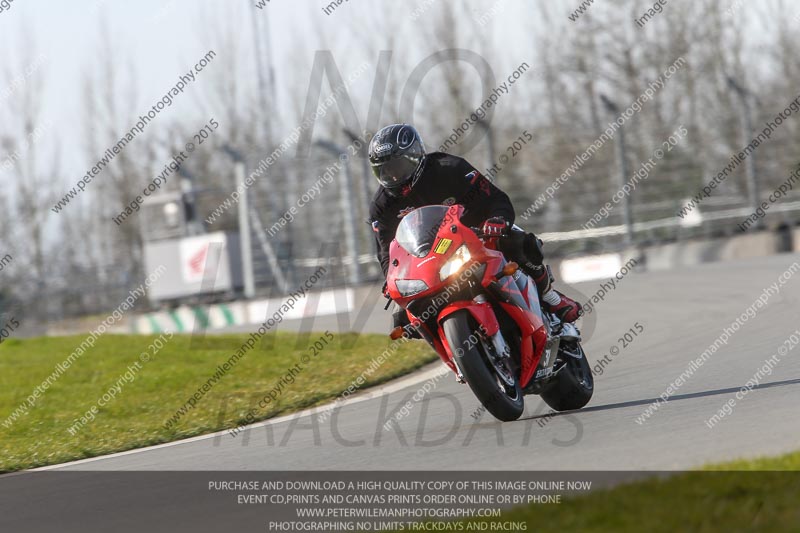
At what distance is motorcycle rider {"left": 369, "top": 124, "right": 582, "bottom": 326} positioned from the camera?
25.1 feet

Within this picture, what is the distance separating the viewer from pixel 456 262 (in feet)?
23.9

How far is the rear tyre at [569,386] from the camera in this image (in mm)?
7953

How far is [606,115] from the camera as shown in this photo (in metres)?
23.0

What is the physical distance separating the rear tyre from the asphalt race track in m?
0.12

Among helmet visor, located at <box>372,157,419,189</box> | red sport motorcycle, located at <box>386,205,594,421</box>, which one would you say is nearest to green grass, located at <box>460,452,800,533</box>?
red sport motorcycle, located at <box>386,205,594,421</box>

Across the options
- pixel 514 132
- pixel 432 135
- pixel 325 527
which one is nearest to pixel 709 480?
pixel 325 527

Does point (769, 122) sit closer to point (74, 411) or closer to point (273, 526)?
point (74, 411)

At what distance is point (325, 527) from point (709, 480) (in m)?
1.66

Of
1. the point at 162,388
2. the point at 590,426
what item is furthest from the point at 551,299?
the point at 162,388

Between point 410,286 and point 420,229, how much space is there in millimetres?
386

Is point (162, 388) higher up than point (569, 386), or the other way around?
point (569, 386)

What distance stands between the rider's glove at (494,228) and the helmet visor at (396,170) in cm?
64

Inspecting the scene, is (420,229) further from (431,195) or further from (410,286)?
(431,195)

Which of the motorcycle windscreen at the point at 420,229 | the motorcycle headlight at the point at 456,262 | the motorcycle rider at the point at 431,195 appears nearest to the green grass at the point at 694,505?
the motorcycle headlight at the point at 456,262
